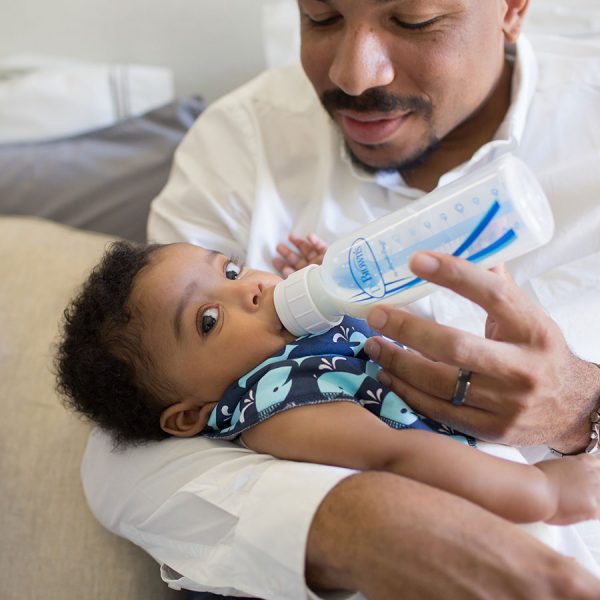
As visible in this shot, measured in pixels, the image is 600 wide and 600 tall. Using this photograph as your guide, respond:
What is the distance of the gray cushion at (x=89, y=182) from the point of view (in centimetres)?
181

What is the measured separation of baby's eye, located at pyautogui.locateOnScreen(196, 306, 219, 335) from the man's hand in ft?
0.79

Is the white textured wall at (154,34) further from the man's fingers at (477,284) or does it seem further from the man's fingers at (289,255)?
the man's fingers at (477,284)

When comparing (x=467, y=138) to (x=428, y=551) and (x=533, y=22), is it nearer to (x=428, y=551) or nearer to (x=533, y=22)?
(x=533, y=22)

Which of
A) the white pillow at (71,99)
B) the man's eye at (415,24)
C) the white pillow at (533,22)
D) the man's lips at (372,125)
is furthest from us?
the white pillow at (71,99)

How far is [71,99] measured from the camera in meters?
1.94

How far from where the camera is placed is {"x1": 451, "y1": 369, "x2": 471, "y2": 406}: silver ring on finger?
3.25ft

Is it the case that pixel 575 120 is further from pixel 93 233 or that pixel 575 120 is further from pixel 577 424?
pixel 93 233

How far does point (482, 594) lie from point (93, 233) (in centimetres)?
129

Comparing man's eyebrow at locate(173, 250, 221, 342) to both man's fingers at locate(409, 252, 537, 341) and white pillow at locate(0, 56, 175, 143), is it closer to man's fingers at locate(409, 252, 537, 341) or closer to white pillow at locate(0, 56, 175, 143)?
man's fingers at locate(409, 252, 537, 341)

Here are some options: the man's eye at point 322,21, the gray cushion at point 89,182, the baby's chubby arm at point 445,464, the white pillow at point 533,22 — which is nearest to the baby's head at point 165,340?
the baby's chubby arm at point 445,464

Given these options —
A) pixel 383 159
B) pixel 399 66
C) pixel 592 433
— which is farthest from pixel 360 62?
pixel 592 433

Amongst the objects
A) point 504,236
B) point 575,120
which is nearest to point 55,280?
point 504,236

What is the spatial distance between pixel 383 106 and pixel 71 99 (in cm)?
103

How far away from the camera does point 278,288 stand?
3.45 feet
